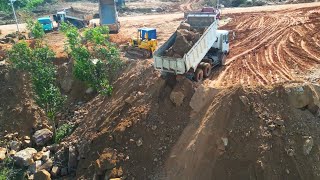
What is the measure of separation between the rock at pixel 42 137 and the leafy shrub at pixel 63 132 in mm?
656

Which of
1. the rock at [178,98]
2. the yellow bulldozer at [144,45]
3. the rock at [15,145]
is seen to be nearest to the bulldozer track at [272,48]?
the rock at [178,98]

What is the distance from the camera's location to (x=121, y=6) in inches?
1833

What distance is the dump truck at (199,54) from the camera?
16656 mm

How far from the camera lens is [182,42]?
57.0ft

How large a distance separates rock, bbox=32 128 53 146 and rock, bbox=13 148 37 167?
39.3 inches

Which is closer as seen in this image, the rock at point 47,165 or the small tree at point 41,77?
the rock at point 47,165

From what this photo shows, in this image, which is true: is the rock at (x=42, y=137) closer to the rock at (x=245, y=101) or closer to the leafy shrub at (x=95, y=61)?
the leafy shrub at (x=95, y=61)

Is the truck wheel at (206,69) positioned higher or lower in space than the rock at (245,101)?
higher

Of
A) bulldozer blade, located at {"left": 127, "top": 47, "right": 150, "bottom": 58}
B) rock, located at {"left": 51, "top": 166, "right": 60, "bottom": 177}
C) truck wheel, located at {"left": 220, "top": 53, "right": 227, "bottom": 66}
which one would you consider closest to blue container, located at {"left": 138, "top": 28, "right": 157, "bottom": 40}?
bulldozer blade, located at {"left": 127, "top": 47, "right": 150, "bottom": 58}

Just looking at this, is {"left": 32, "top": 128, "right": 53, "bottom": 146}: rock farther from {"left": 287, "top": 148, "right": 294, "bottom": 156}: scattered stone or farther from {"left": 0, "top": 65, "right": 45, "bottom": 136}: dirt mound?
{"left": 287, "top": 148, "right": 294, "bottom": 156}: scattered stone

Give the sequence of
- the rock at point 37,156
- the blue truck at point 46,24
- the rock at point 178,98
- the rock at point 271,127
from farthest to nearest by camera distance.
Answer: the blue truck at point 46,24 → the rock at point 37,156 → the rock at point 178,98 → the rock at point 271,127

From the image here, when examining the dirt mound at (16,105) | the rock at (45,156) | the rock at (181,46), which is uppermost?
the rock at (181,46)

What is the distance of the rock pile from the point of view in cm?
1720

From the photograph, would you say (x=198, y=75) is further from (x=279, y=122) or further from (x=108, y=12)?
(x=108, y=12)
